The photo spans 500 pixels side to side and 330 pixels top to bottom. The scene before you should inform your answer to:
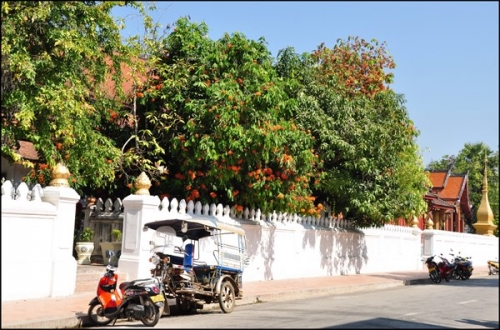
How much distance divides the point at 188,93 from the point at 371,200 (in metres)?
7.85

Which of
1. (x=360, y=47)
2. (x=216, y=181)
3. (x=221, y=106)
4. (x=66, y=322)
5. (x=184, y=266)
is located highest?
(x=360, y=47)

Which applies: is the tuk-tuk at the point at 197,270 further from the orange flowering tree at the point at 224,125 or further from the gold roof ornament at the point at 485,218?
the gold roof ornament at the point at 485,218

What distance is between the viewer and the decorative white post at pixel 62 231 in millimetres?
13867

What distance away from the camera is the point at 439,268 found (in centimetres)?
2594

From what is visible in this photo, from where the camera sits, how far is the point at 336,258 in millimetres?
25328

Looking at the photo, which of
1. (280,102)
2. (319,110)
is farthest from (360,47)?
(280,102)

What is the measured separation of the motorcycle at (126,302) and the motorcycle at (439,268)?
16.3 meters

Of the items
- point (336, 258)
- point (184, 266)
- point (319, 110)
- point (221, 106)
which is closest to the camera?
point (184, 266)

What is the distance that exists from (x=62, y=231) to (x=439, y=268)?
16.3 m

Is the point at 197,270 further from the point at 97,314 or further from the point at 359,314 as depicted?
the point at 359,314

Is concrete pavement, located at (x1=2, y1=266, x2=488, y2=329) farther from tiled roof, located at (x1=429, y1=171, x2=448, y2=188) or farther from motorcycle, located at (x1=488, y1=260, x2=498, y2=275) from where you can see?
tiled roof, located at (x1=429, y1=171, x2=448, y2=188)

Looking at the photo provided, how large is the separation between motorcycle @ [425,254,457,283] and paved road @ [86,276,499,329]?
702 centimetres

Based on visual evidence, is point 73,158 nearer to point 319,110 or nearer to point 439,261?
point 319,110

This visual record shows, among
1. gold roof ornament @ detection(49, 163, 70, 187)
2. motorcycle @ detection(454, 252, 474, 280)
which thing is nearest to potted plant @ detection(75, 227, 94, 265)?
gold roof ornament @ detection(49, 163, 70, 187)
